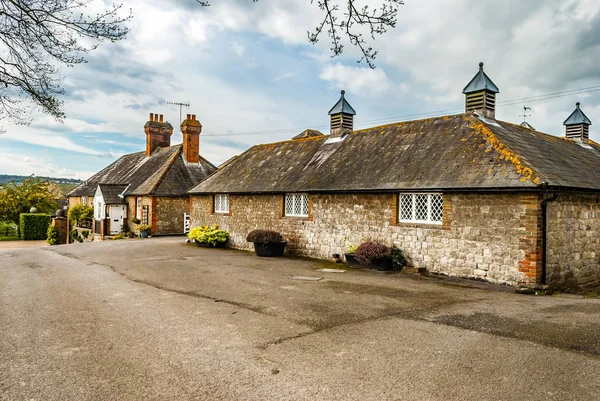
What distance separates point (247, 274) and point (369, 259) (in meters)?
3.95

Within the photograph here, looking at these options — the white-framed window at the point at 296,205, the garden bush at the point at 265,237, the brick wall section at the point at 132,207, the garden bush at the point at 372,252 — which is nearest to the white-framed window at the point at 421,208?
the garden bush at the point at 372,252

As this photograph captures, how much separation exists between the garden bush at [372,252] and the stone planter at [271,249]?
4.47 meters

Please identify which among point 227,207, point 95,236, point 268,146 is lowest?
point 95,236

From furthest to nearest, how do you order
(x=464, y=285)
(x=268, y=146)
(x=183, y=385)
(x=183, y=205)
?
(x=183, y=205)
(x=268, y=146)
(x=464, y=285)
(x=183, y=385)

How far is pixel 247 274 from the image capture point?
13.0 metres

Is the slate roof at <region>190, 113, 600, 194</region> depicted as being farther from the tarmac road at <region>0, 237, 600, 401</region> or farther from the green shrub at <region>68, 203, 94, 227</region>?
the green shrub at <region>68, 203, 94, 227</region>

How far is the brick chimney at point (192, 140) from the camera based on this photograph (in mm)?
32356

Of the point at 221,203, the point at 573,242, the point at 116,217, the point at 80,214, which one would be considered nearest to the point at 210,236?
the point at 221,203

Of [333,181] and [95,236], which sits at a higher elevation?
[333,181]

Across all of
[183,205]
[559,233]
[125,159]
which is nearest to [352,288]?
[559,233]

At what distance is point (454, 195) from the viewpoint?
41.0 feet

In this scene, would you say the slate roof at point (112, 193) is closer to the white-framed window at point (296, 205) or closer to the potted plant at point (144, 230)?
the potted plant at point (144, 230)

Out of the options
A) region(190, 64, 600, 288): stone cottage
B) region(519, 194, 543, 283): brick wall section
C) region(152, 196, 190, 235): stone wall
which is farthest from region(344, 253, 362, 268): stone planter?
region(152, 196, 190, 235): stone wall

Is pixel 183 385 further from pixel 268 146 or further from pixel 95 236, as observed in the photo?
pixel 95 236
